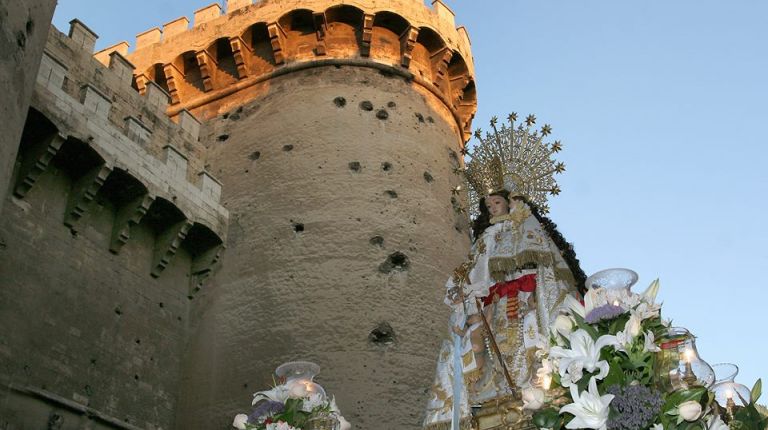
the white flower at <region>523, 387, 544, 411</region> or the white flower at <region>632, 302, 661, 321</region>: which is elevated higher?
the white flower at <region>632, 302, 661, 321</region>

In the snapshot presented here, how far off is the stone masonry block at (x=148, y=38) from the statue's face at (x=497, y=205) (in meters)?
10.3

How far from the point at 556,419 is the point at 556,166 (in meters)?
3.77

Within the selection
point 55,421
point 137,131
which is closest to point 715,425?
point 55,421

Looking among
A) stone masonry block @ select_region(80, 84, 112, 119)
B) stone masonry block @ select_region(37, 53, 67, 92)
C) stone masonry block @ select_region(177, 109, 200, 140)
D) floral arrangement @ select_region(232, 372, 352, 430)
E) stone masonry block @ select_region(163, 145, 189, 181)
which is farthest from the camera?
stone masonry block @ select_region(177, 109, 200, 140)

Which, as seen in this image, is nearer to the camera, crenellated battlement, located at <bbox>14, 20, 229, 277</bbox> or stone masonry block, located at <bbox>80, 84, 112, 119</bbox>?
crenellated battlement, located at <bbox>14, 20, 229, 277</bbox>

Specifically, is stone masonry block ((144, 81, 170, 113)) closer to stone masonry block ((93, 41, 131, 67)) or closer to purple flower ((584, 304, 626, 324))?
stone masonry block ((93, 41, 131, 67))

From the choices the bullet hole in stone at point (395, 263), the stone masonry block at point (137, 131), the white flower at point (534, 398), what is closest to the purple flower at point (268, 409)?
the white flower at point (534, 398)

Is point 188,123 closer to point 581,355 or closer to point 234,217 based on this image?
point 234,217

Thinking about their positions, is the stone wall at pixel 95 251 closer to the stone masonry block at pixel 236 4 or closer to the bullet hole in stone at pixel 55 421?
the bullet hole in stone at pixel 55 421

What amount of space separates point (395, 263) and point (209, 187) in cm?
313

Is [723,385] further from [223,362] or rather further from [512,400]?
[223,362]

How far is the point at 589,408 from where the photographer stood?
4438mm

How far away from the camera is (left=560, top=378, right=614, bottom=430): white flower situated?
437 centimetres

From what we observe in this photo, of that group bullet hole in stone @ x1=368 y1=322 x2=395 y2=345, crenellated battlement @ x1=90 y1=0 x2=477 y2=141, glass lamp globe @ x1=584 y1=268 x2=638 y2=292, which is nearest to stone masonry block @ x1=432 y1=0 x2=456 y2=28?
crenellated battlement @ x1=90 y1=0 x2=477 y2=141
